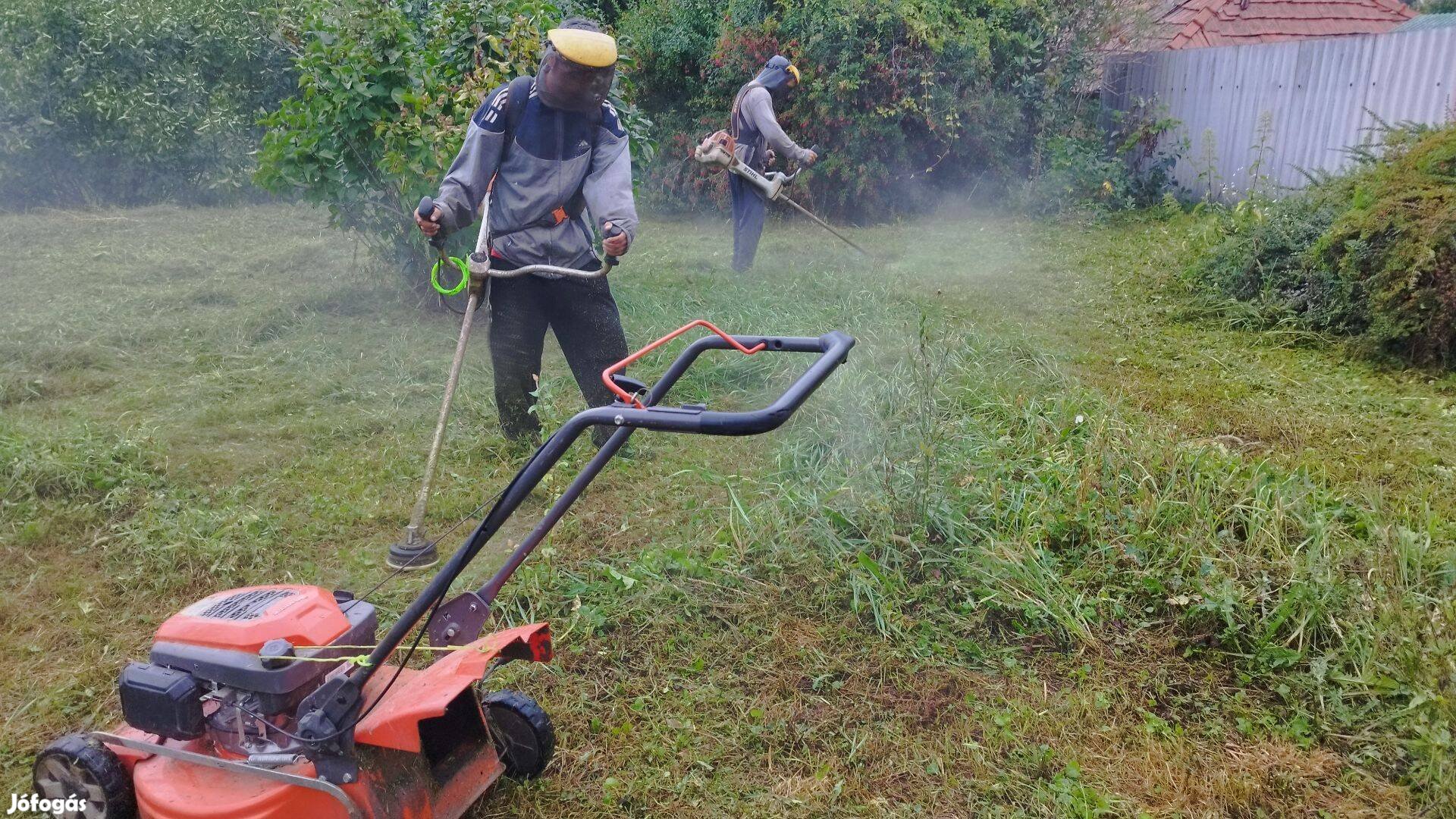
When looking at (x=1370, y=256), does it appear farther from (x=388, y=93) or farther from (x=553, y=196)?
(x=388, y=93)

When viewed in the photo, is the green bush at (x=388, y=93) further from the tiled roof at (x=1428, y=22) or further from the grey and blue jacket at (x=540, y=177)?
the tiled roof at (x=1428, y=22)

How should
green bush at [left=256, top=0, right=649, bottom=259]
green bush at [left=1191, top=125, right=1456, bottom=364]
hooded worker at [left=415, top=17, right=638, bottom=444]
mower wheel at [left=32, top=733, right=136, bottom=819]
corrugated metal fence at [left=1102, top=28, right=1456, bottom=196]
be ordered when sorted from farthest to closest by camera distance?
corrugated metal fence at [left=1102, top=28, right=1456, bottom=196], green bush at [left=256, top=0, right=649, bottom=259], green bush at [left=1191, top=125, right=1456, bottom=364], hooded worker at [left=415, top=17, right=638, bottom=444], mower wheel at [left=32, top=733, right=136, bottom=819]

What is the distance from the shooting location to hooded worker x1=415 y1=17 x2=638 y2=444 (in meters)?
4.14

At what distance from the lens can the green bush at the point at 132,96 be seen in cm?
1177

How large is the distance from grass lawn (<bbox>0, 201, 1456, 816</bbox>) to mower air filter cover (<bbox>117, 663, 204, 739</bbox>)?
0.76 meters

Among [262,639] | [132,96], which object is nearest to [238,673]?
[262,639]

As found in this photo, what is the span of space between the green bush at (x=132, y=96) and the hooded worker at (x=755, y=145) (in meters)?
6.89

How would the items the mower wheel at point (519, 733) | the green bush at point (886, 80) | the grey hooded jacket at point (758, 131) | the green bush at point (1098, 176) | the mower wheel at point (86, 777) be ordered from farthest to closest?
the green bush at point (1098, 176), the green bush at point (886, 80), the grey hooded jacket at point (758, 131), the mower wheel at point (519, 733), the mower wheel at point (86, 777)

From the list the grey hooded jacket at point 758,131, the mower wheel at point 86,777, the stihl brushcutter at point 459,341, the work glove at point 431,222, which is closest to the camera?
the mower wheel at point 86,777

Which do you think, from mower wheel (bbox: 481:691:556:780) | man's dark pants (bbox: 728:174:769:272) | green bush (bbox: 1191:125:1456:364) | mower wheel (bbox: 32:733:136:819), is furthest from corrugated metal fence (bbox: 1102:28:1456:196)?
mower wheel (bbox: 32:733:136:819)

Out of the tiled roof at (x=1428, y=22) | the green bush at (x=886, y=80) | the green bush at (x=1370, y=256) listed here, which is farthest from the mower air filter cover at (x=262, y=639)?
the tiled roof at (x=1428, y=22)

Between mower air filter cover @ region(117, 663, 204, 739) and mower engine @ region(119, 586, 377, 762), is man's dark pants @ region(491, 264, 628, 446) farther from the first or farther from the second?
mower air filter cover @ region(117, 663, 204, 739)

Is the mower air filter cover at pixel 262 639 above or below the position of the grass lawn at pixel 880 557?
above

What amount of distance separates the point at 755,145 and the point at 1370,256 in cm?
446
